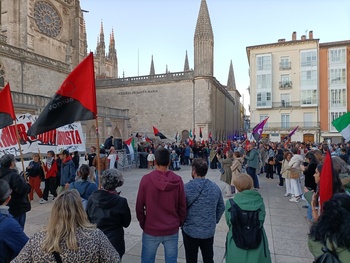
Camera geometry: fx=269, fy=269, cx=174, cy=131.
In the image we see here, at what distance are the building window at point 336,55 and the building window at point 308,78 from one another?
2632 mm

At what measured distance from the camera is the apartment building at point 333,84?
35844 mm

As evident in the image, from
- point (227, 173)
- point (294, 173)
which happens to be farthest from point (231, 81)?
point (294, 173)

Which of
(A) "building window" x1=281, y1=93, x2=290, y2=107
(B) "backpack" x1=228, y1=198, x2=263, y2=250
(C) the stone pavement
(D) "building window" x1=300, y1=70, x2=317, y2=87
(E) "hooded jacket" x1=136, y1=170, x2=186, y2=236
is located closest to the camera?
(B) "backpack" x1=228, y1=198, x2=263, y2=250

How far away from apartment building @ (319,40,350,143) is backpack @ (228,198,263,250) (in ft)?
127

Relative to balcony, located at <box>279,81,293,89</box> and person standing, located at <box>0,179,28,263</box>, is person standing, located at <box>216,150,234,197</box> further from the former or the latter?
balcony, located at <box>279,81,293,89</box>

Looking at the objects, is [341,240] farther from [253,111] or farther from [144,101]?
[253,111]

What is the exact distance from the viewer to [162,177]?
3.09 m

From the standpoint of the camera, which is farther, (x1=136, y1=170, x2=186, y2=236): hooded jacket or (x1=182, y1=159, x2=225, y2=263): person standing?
(x1=182, y1=159, x2=225, y2=263): person standing

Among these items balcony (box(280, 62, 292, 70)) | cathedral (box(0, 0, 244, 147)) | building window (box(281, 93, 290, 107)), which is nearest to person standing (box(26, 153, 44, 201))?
cathedral (box(0, 0, 244, 147))

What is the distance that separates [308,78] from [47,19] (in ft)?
115

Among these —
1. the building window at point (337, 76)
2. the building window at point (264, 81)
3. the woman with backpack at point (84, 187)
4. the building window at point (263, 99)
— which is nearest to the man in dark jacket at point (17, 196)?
the woman with backpack at point (84, 187)

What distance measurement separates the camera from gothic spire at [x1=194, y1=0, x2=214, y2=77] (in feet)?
90.8

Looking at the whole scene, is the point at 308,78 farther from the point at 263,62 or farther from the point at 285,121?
the point at 285,121

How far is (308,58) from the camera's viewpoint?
37.3 m
